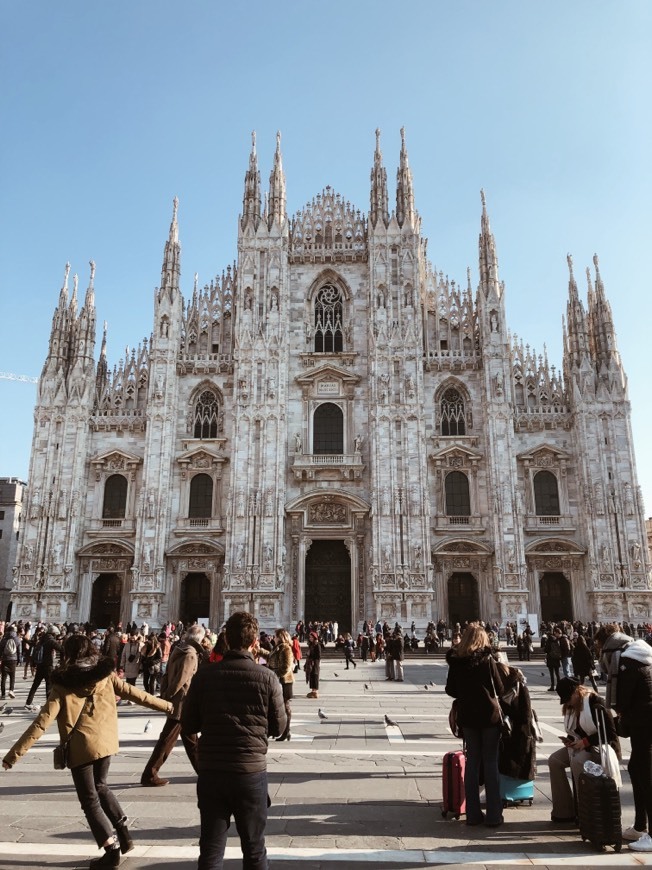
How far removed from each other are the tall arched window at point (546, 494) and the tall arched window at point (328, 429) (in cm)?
953

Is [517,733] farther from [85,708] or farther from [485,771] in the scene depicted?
[85,708]

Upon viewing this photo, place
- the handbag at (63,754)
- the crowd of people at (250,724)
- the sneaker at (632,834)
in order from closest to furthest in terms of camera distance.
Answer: the crowd of people at (250,724) → the handbag at (63,754) → the sneaker at (632,834)

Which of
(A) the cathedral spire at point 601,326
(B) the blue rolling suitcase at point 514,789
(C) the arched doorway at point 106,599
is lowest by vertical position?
(B) the blue rolling suitcase at point 514,789

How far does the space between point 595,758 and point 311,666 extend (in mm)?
10898

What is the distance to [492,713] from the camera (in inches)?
244

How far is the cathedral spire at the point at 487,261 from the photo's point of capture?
35.4m

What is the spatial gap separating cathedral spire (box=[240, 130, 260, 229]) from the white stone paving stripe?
34.2m

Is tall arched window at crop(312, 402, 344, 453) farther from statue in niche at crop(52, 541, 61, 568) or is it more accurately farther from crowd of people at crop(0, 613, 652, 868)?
crowd of people at crop(0, 613, 652, 868)

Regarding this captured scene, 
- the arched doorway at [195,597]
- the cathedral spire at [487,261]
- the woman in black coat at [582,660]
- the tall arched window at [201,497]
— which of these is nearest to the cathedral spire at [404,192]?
the cathedral spire at [487,261]

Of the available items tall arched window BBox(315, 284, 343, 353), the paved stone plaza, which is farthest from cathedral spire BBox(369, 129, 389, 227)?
the paved stone plaza

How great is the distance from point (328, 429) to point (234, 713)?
31.0m

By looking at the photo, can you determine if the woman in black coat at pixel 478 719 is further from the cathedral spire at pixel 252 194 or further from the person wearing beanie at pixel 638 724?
the cathedral spire at pixel 252 194

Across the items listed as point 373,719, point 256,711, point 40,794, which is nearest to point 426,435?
point 373,719

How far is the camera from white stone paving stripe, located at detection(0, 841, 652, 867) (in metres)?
5.44
